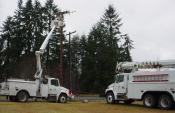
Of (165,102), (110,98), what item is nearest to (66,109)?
(165,102)

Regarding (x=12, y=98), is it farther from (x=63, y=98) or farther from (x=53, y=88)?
(x=63, y=98)

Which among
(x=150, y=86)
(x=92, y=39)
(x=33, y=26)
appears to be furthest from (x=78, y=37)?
(x=150, y=86)

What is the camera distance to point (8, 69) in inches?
2970

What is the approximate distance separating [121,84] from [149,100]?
4.02 meters

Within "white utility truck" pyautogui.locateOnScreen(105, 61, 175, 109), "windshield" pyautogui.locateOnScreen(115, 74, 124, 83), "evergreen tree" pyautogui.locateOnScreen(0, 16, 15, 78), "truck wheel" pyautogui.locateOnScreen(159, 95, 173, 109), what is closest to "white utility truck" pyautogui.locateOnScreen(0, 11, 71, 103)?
"white utility truck" pyautogui.locateOnScreen(105, 61, 175, 109)

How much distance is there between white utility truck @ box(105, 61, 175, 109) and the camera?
3191 cm

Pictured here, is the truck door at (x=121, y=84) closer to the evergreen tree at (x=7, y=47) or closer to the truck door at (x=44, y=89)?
the truck door at (x=44, y=89)

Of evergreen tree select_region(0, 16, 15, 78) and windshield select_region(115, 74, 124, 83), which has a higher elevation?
evergreen tree select_region(0, 16, 15, 78)

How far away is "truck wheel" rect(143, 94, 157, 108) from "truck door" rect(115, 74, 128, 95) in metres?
2.94

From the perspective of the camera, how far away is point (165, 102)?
105 feet

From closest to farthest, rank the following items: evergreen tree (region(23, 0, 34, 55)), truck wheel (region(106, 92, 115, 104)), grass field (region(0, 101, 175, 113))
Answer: grass field (region(0, 101, 175, 113)) < truck wheel (region(106, 92, 115, 104)) < evergreen tree (region(23, 0, 34, 55))

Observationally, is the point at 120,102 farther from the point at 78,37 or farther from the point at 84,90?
the point at 78,37

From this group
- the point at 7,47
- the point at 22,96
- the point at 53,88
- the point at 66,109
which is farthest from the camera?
the point at 7,47

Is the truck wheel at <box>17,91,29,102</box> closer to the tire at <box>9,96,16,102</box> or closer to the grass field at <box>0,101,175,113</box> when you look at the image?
the tire at <box>9,96,16,102</box>
